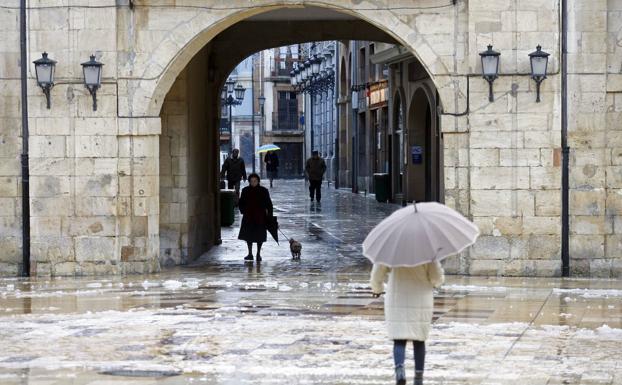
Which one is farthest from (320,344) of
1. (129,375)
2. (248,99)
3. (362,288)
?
(248,99)

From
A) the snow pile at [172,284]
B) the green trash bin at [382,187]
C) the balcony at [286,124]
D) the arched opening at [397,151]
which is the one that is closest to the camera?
the snow pile at [172,284]

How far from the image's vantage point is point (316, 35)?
24531mm

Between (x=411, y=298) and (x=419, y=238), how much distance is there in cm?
Result: 65

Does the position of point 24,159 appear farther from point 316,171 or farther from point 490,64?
point 316,171

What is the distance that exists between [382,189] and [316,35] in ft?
54.5

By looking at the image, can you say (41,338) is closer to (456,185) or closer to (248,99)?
(456,185)

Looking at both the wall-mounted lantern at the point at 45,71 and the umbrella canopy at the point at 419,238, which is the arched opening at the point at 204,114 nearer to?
the wall-mounted lantern at the point at 45,71

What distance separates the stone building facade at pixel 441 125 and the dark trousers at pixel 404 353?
9208mm

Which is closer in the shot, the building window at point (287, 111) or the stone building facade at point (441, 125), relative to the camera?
the stone building facade at point (441, 125)

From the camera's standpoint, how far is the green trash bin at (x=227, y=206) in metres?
29.4

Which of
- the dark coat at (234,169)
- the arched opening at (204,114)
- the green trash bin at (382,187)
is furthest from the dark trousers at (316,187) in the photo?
the arched opening at (204,114)

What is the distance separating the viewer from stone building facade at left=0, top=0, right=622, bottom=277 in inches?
728


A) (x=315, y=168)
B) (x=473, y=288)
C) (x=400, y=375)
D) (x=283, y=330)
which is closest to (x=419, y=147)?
(x=315, y=168)

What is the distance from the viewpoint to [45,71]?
61.6 ft
